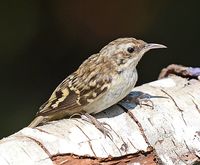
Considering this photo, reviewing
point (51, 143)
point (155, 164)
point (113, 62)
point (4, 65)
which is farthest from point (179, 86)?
point (4, 65)

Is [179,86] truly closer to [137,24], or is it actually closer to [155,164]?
[155,164]

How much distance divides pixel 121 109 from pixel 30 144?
0.78 meters

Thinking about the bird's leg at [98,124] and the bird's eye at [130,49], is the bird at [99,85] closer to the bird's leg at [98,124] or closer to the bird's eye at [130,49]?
the bird's eye at [130,49]

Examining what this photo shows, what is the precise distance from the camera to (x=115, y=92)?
14.4 ft

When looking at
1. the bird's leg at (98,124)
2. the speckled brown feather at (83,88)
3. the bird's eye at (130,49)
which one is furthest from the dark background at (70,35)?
the bird's leg at (98,124)

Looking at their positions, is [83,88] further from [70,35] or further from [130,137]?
[70,35]

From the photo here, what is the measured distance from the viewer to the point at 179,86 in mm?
4590

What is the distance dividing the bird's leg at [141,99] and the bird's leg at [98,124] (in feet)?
0.95

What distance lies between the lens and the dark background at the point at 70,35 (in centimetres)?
707

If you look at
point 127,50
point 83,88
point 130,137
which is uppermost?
point 127,50

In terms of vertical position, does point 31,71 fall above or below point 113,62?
below

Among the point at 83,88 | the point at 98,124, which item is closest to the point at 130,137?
the point at 98,124

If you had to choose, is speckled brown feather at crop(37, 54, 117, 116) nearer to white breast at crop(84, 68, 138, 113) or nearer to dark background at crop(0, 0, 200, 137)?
white breast at crop(84, 68, 138, 113)

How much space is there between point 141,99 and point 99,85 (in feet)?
0.80
